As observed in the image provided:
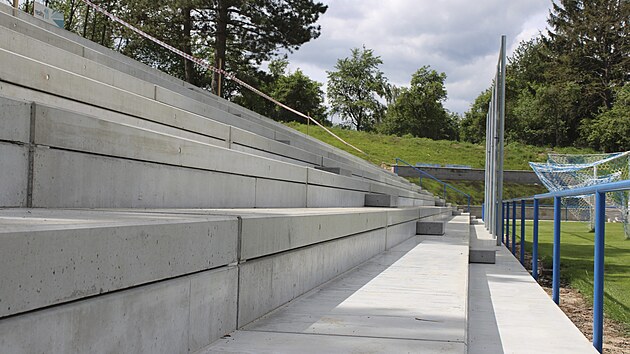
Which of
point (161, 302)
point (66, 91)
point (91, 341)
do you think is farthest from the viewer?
point (66, 91)

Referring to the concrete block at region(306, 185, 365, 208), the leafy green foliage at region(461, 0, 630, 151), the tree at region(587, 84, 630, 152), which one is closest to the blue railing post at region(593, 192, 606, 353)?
the concrete block at region(306, 185, 365, 208)

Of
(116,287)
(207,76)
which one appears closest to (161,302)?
(116,287)

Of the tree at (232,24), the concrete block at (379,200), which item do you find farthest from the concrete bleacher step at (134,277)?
the tree at (232,24)

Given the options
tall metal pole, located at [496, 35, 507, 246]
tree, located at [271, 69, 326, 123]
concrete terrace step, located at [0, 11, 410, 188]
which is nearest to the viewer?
concrete terrace step, located at [0, 11, 410, 188]

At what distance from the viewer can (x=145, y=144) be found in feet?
9.78

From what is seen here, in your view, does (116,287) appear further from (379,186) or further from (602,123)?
(602,123)

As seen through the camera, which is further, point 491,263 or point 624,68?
point 624,68

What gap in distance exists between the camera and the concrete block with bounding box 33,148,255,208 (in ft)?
7.64

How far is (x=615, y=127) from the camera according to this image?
44.5 metres

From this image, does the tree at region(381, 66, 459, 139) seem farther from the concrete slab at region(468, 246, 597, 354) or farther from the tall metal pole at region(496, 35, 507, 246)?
the concrete slab at region(468, 246, 597, 354)

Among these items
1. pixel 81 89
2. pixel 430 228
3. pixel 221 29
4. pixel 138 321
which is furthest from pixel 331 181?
pixel 221 29

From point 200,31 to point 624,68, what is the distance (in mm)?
41059

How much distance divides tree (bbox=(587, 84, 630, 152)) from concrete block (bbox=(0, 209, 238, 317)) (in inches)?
1883

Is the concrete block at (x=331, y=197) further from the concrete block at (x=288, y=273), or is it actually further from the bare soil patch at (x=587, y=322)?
the bare soil patch at (x=587, y=322)
